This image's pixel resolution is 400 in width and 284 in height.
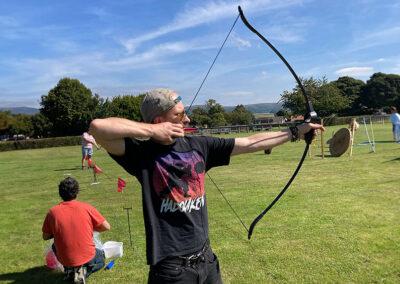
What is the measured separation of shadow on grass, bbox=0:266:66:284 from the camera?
541cm

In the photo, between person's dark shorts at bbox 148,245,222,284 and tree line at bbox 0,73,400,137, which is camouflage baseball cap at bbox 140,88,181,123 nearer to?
person's dark shorts at bbox 148,245,222,284

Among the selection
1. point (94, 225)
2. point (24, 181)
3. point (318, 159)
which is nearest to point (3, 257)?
point (94, 225)

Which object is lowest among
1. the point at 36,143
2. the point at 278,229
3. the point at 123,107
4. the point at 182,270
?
the point at 36,143

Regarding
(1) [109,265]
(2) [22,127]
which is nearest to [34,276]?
(1) [109,265]

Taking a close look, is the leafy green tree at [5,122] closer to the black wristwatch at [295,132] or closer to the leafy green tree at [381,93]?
the leafy green tree at [381,93]

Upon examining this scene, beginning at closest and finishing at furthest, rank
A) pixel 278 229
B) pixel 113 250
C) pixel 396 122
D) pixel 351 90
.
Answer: pixel 113 250, pixel 278 229, pixel 396 122, pixel 351 90

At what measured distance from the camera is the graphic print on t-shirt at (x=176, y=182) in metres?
2.58

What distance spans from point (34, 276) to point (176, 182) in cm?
387

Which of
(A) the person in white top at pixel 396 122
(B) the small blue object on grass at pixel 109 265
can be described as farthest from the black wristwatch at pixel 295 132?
(A) the person in white top at pixel 396 122

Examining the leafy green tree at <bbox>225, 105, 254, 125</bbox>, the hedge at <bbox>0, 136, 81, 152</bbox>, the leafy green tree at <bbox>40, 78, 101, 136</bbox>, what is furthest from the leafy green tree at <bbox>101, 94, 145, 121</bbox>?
the hedge at <bbox>0, 136, 81, 152</bbox>

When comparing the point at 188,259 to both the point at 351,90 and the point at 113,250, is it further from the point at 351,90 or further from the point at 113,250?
the point at 351,90

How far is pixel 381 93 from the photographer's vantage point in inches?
3285

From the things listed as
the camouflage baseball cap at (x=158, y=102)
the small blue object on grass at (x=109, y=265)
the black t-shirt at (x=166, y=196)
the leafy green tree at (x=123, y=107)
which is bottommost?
the small blue object on grass at (x=109, y=265)

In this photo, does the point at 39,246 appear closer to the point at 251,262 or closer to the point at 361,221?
the point at 251,262
